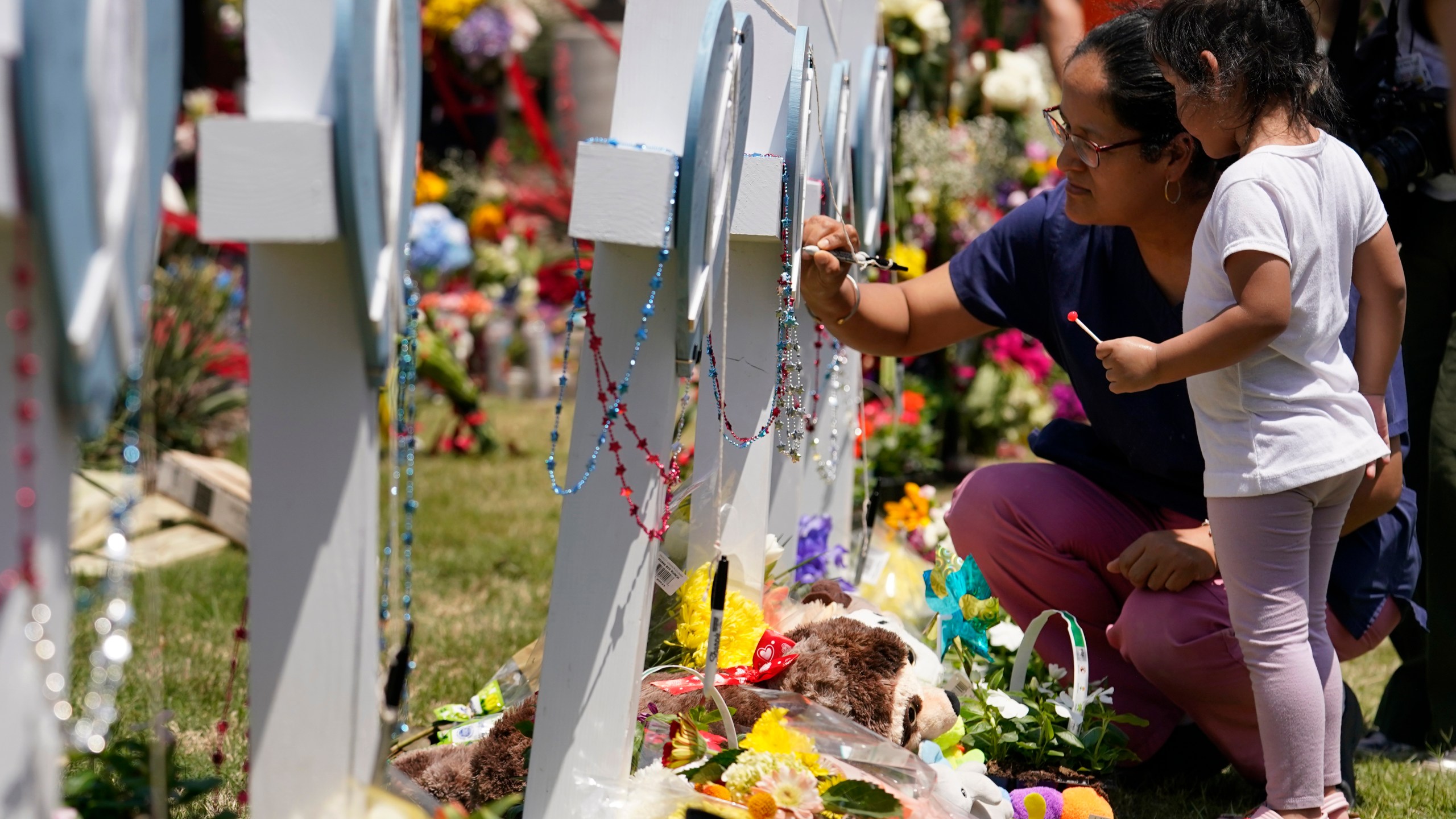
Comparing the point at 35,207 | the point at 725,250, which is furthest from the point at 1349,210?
the point at 35,207

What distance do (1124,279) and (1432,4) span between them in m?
0.86

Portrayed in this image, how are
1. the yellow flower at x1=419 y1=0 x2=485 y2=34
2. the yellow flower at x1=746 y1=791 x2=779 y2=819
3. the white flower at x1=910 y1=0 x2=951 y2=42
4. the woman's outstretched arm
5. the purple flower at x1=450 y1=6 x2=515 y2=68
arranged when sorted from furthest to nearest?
the purple flower at x1=450 y1=6 x2=515 y2=68, the yellow flower at x1=419 y1=0 x2=485 y2=34, the white flower at x1=910 y1=0 x2=951 y2=42, the woman's outstretched arm, the yellow flower at x1=746 y1=791 x2=779 y2=819

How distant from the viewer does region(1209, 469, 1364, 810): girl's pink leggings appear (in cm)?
193

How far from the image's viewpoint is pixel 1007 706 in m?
2.19

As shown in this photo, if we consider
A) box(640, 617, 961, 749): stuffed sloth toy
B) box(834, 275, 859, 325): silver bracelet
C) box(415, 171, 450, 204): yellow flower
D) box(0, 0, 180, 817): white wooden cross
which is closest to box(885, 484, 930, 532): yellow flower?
box(834, 275, 859, 325): silver bracelet

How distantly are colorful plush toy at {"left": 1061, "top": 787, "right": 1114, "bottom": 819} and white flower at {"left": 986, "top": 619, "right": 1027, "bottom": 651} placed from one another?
407mm

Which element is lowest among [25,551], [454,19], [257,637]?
[257,637]

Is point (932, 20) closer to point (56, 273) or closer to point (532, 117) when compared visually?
point (532, 117)

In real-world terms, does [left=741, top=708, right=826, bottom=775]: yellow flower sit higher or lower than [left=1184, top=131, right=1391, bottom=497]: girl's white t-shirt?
lower

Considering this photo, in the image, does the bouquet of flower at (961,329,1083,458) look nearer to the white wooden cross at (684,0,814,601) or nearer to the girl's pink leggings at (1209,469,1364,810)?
the white wooden cross at (684,0,814,601)

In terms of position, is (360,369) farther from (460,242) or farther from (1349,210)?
(460,242)

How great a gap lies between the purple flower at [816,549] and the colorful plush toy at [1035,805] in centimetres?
80

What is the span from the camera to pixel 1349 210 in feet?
6.44

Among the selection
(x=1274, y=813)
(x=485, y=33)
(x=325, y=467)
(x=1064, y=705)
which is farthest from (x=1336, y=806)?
(x=485, y=33)
